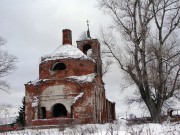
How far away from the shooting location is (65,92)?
77.9ft

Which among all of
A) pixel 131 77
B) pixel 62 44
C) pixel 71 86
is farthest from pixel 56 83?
pixel 131 77


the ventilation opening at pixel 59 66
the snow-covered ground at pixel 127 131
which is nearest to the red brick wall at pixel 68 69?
the ventilation opening at pixel 59 66

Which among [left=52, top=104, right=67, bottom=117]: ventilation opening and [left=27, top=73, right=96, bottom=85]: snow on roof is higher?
[left=27, top=73, right=96, bottom=85]: snow on roof

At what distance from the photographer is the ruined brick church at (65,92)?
22.9 m

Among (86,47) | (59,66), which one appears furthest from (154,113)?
(86,47)

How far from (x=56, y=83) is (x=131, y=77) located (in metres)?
6.45

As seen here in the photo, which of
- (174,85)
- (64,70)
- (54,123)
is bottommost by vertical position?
(54,123)

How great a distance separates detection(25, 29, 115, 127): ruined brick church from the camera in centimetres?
2286

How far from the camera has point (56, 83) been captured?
78.5 feet

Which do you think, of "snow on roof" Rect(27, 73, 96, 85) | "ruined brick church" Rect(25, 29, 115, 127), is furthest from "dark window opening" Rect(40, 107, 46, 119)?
"snow on roof" Rect(27, 73, 96, 85)

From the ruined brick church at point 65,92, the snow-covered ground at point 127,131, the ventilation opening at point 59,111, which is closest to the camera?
the snow-covered ground at point 127,131

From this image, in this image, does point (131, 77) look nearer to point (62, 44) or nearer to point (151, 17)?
point (151, 17)

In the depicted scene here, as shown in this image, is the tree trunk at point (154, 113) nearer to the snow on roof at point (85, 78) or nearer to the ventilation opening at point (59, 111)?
the snow on roof at point (85, 78)

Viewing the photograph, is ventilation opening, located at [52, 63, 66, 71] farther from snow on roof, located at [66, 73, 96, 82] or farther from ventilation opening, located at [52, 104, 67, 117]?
ventilation opening, located at [52, 104, 67, 117]
